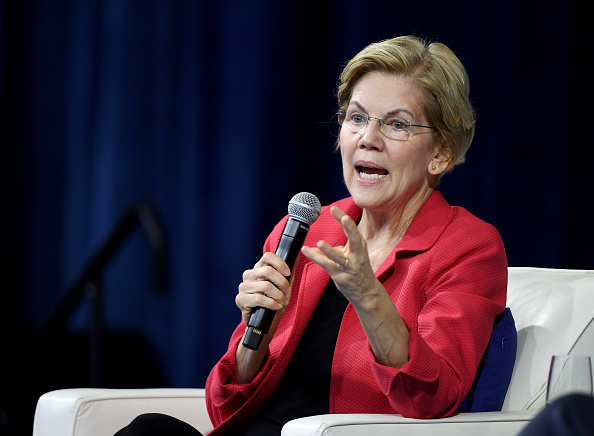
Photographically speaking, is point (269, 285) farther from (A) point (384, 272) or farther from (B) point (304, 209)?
(A) point (384, 272)

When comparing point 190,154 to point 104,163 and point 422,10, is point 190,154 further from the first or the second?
point 422,10

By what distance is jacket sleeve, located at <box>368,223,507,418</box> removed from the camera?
1349 mm

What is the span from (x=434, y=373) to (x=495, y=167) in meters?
1.49

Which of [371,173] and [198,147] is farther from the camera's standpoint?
[198,147]

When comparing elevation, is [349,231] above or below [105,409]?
above

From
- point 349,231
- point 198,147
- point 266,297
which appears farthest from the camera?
point 198,147

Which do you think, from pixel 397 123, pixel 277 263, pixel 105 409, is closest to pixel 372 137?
pixel 397 123

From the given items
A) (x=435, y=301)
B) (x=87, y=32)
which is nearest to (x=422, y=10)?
(x=435, y=301)

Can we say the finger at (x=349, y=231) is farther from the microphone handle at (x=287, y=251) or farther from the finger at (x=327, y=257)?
the microphone handle at (x=287, y=251)

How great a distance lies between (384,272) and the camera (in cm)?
164

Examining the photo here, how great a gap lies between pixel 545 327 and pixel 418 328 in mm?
346

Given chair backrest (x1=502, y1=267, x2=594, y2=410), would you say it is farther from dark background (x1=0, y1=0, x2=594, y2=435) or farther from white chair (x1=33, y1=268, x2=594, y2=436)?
dark background (x1=0, y1=0, x2=594, y2=435)

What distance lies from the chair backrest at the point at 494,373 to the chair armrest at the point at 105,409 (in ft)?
2.18

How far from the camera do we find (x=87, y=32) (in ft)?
13.7
